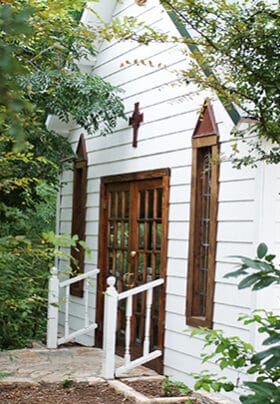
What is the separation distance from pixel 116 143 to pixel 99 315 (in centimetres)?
199

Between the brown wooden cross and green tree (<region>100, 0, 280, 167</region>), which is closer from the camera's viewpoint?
green tree (<region>100, 0, 280, 167</region>)

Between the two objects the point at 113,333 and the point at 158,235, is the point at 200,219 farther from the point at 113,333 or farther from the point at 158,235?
the point at 113,333

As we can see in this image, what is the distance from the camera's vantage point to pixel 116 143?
8156 mm

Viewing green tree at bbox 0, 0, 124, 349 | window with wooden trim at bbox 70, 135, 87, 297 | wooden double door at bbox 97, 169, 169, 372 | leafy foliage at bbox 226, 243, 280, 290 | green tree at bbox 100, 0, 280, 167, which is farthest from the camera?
window with wooden trim at bbox 70, 135, 87, 297

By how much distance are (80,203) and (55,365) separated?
8.48 feet

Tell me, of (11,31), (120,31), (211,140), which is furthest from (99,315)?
(11,31)

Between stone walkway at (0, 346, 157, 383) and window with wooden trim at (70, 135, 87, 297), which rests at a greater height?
window with wooden trim at (70, 135, 87, 297)

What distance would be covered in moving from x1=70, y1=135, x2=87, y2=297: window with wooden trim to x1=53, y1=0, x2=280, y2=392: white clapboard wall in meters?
0.12

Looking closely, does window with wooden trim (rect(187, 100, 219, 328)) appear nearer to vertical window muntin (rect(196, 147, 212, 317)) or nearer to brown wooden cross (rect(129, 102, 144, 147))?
vertical window muntin (rect(196, 147, 212, 317))

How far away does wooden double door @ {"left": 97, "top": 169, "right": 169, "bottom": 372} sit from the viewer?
276 inches

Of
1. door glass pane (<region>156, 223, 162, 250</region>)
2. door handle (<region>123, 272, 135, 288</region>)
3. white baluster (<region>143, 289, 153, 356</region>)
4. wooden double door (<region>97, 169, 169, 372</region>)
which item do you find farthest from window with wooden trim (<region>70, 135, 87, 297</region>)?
white baluster (<region>143, 289, 153, 356</region>)

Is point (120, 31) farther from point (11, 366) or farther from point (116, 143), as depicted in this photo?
point (11, 366)

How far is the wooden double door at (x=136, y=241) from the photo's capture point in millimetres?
7016

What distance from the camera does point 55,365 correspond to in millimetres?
7160
